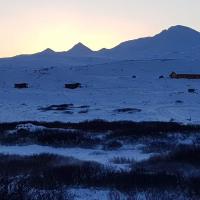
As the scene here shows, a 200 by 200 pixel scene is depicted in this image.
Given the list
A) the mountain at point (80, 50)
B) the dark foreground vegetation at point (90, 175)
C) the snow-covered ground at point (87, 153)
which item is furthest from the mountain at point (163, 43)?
the dark foreground vegetation at point (90, 175)

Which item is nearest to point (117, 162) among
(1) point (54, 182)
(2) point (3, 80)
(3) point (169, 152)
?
(3) point (169, 152)

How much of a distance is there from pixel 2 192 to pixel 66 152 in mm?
8099

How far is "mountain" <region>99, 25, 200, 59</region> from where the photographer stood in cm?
12319

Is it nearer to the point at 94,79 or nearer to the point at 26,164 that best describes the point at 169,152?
the point at 26,164

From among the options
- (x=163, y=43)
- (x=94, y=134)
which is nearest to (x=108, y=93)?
(x=94, y=134)

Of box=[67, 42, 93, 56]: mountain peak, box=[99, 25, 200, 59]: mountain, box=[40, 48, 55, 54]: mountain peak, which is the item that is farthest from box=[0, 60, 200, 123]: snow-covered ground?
box=[40, 48, 55, 54]: mountain peak

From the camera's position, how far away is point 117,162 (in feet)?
45.1

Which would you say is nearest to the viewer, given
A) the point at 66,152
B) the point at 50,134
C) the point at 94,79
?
the point at 66,152

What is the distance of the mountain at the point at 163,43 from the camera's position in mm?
123188

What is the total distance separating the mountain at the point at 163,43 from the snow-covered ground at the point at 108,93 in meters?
50.4

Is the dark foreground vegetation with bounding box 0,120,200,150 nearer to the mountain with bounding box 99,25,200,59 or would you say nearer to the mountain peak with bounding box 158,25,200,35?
the mountain with bounding box 99,25,200,59

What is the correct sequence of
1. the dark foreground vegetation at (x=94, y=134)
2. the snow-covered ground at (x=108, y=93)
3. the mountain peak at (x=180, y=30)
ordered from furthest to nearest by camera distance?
the mountain peak at (x=180, y=30) < the snow-covered ground at (x=108, y=93) < the dark foreground vegetation at (x=94, y=134)

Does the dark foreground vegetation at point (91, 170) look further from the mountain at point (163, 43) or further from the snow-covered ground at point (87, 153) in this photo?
the mountain at point (163, 43)

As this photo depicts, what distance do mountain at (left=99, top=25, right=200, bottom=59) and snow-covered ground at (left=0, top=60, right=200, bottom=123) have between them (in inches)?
1983
